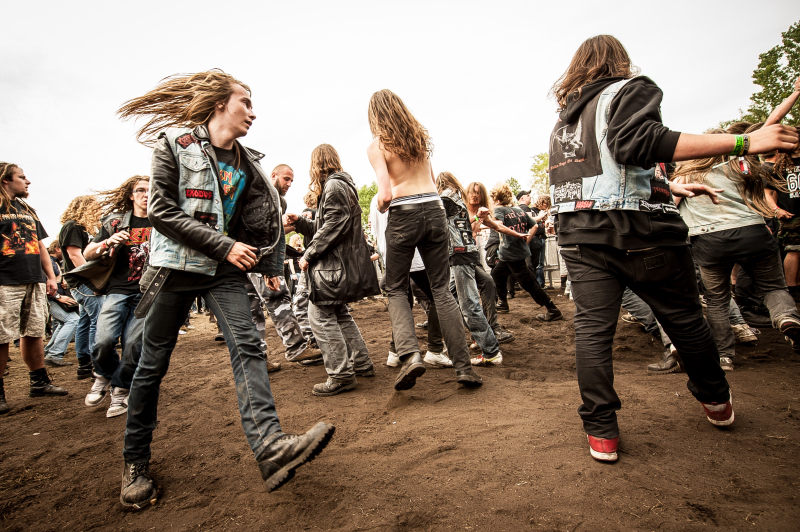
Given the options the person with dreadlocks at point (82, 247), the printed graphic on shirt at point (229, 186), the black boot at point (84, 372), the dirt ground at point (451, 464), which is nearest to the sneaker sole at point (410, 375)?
the dirt ground at point (451, 464)

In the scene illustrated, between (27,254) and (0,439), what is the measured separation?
1.91 meters

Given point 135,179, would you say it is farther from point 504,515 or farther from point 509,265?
point 509,265

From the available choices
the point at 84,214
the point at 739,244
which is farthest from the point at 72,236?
the point at 739,244

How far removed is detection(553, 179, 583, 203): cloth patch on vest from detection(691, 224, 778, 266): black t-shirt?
2.25 m

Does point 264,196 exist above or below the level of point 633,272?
above

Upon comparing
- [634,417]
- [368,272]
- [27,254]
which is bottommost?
[634,417]

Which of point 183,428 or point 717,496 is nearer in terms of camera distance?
point 717,496

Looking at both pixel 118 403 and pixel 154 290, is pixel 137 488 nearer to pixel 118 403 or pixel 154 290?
pixel 154 290

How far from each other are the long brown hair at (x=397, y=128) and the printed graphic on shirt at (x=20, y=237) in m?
3.80

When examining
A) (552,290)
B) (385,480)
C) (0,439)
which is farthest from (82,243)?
(552,290)

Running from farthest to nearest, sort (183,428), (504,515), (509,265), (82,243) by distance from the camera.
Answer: (509,265)
(82,243)
(183,428)
(504,515)

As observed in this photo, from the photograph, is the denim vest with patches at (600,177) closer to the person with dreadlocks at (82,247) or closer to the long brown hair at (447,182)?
the long brown hair at (447,182)

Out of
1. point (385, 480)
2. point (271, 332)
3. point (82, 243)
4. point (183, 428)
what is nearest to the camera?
point (385, 480)

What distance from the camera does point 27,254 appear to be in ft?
14.7
